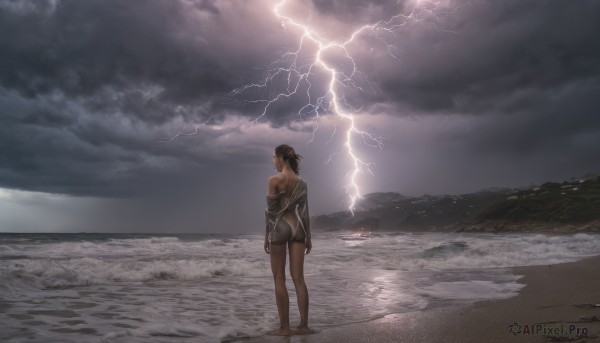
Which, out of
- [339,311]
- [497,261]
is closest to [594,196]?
[497,261]

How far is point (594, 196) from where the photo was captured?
6444cm

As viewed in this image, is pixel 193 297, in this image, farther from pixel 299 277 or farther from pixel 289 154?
pixel 289 154

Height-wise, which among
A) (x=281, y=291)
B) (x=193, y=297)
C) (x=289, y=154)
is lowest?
(x=193, y=297)

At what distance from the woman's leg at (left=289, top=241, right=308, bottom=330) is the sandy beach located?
0.96ft

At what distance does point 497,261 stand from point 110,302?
39.9ft

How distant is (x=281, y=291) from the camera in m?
4.75

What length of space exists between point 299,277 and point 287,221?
25.8 inches

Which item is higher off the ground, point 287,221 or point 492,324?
point 287,221

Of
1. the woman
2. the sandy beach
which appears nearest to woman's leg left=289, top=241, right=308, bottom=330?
the woman

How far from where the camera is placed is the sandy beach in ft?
12.6

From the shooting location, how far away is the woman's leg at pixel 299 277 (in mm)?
4766

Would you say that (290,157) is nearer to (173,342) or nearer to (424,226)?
(173,342)

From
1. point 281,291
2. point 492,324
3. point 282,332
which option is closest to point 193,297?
point 281,291

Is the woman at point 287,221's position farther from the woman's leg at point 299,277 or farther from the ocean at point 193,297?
the ocean at point 193,297
